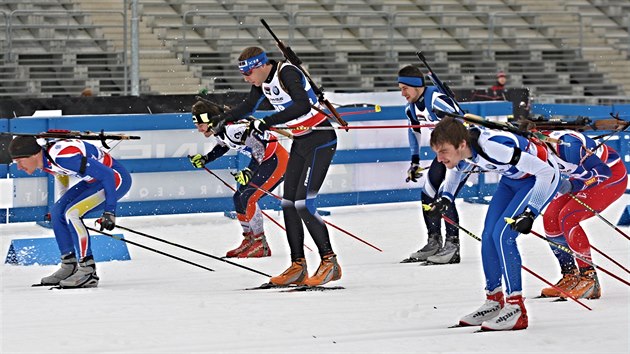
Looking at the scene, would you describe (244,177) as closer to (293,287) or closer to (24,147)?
(293,287)

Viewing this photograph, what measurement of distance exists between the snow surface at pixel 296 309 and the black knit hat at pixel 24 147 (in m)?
1.10

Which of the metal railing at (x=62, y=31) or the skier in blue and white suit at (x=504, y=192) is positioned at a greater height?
the skier in blue and white suit at (x=504, y=192)

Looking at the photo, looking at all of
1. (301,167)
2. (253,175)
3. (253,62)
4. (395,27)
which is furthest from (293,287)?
(395,27)

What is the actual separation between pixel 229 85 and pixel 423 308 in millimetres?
15941

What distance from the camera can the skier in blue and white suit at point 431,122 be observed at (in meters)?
11.7

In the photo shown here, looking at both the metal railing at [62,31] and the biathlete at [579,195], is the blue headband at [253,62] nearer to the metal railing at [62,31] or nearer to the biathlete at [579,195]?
the biathlete at [579,195]

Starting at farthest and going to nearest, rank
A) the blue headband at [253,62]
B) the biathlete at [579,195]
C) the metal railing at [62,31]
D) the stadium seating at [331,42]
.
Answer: the stadium seating at [331,42] < the metal railing at [62,31] < the blue headband at [253,62] < the biathlete at [579,195]

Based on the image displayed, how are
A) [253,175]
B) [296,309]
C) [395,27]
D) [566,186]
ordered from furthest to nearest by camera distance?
[395,27]
[253,175]
[566,186]
[296,309]

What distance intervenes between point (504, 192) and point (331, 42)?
61.1ft

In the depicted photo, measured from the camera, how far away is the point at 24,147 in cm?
996

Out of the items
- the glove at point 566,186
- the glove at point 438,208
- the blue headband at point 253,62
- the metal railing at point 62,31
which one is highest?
the blue headband at point 253,62

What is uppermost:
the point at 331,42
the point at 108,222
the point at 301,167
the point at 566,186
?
the point at 566,186

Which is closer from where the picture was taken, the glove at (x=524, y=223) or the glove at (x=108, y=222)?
the glove at (x=524, y=223)

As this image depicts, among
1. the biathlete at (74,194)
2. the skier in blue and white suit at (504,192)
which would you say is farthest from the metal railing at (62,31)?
the skier in blue and white suit at (504,192)
